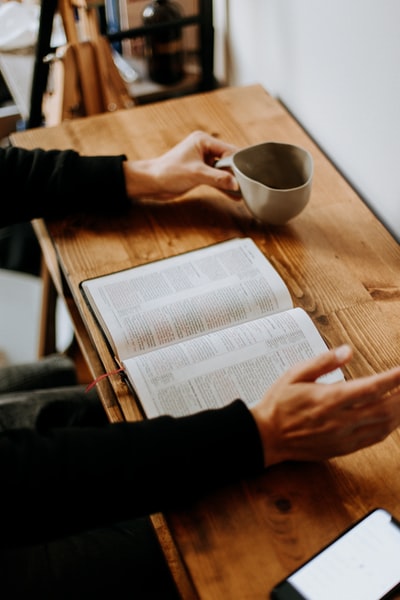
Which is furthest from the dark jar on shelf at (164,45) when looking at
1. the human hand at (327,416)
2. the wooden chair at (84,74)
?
the human hand at (327,416)

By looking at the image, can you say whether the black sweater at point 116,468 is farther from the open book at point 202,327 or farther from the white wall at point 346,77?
the white wall at point 346,77

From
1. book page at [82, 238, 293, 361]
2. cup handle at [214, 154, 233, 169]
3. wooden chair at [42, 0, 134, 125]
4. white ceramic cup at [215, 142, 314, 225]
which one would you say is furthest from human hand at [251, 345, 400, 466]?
wooden chair at [42, 0, 134, 125]

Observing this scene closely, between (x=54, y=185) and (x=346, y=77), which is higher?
(x=346, y=77)

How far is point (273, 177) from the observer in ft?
3.34

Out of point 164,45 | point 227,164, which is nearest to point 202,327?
point 227,164

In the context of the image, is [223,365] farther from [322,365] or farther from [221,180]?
[221,180]

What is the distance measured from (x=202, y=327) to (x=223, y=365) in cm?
8

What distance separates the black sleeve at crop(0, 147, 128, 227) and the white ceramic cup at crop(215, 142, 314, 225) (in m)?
0.19

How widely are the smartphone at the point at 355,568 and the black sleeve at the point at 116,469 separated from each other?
11 centimetres

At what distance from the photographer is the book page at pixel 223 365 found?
0.74 m

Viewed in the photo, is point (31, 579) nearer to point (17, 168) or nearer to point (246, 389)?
point (246, 389)

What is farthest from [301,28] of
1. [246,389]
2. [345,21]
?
[246,389]

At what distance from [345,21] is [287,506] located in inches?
31.2

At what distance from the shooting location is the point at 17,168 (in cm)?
103
